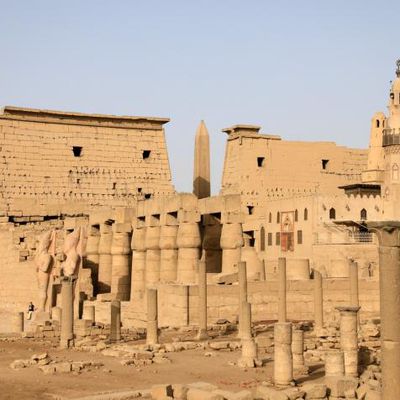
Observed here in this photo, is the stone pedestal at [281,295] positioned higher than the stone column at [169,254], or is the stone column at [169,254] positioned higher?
the stone column at [169,254]

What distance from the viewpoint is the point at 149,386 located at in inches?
561

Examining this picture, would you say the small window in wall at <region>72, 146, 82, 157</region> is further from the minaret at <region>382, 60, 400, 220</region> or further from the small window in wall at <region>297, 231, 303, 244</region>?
the minaret at <region>382, 60, 400, 220</region>

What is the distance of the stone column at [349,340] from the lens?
15.2 meters

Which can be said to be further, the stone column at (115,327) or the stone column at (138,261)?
the stone column at (138,261)

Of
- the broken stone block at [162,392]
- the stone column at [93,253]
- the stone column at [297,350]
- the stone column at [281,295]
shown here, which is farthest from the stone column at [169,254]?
the broken stone block at [162,392]

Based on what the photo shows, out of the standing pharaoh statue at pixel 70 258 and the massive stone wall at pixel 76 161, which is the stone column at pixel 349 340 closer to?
the standing pharaoh statue at pixel 70 258

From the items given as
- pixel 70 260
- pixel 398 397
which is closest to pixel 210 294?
pixel 70 260

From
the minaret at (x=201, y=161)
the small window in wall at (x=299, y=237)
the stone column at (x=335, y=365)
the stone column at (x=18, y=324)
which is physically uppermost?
the minaret at (x=201, y=161)

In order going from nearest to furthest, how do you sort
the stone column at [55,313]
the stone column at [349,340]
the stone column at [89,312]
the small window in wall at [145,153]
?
the stone column at [349,340] → the stone column at [89,312] → the stone column at [55,313] → the small window in wall at [145,153]

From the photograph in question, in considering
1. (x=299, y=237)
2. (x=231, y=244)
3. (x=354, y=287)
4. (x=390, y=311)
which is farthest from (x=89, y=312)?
(x=390, y=311)

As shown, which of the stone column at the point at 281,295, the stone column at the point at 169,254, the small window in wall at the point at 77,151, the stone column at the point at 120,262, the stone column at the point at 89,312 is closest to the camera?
the stone column at the point at 281,295

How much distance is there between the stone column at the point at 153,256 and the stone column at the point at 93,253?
5.56m

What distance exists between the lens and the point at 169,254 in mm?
26844

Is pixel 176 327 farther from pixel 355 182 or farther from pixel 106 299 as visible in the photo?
pixel 355 182
